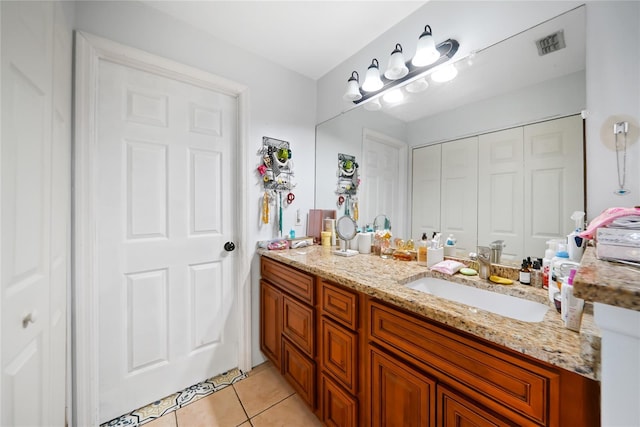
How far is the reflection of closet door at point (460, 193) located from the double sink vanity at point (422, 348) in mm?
270

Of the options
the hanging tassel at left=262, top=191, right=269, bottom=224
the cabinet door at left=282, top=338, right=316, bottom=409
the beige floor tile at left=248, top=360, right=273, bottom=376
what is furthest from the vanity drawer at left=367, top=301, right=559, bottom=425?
the beige floor tile at left=248, top=360, right=273, bottom=376

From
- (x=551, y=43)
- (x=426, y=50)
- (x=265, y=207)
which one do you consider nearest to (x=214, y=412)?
(x=265, y=207)

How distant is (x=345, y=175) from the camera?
188 centimetres

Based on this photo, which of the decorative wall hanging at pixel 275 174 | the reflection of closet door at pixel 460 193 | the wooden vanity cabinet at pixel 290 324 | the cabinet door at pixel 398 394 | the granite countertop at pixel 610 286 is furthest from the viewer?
the decorative wall hanging at pixel 275 174

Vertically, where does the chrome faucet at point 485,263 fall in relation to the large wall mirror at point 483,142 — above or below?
below

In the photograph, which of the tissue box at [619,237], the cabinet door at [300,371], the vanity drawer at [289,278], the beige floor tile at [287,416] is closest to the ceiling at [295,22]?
the tissue box at [619,237]

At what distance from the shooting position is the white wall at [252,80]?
132 centimetres

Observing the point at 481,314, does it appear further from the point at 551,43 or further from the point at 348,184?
the point at 348,184

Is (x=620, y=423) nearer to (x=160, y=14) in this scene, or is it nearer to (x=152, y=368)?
(x=152, y=368)

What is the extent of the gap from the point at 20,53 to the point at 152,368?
163 cm

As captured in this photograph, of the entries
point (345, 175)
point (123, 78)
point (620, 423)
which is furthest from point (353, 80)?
point (620, 423)

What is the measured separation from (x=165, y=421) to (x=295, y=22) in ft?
8.18

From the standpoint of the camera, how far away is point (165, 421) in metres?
1.33

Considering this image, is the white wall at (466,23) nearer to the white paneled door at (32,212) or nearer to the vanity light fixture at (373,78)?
the vanity light fixture at (373,78)
